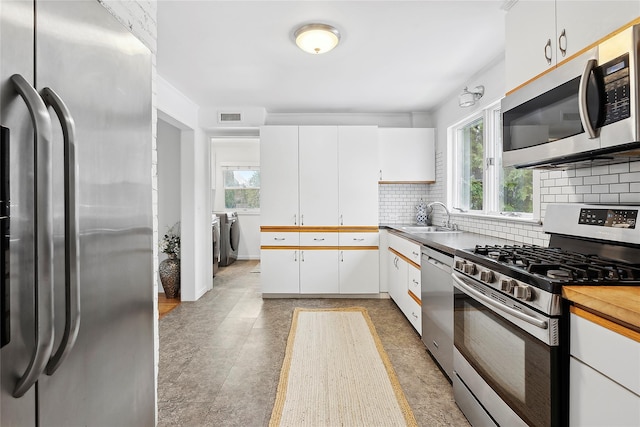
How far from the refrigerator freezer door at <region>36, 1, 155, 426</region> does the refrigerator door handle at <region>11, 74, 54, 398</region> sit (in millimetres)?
66

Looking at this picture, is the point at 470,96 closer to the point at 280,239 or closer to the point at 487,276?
the point at 487,276

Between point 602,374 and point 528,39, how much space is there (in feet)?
5.46

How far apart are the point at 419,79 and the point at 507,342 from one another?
265 centimetres

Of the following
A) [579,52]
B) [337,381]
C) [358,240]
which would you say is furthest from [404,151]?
[337,381]

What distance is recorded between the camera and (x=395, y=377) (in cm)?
230

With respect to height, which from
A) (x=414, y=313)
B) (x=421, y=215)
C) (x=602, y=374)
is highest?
(x=421, y=215)

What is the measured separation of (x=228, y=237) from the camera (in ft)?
20.8

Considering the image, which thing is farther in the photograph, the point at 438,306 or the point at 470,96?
the point at 470,96

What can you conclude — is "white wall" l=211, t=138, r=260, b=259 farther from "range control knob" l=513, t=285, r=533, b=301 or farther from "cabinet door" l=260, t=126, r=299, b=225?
"range control knob" l=513, t=285, r=533, b=301

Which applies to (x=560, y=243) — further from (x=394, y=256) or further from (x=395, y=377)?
(x=394, y=256)

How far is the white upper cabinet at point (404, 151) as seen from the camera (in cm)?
434

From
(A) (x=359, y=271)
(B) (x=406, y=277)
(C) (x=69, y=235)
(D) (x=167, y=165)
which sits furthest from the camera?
(D) (x=167, y=165)

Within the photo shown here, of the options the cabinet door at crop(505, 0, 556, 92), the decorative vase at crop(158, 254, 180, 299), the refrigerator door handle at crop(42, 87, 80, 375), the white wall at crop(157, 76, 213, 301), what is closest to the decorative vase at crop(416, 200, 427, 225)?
the cabinet door at crop(505, 0, 556, 92)

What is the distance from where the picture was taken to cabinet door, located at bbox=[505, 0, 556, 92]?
170cm
